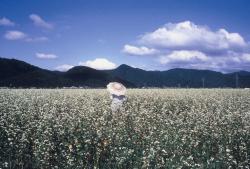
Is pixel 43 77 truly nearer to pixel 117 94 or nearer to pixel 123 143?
pixel 117 94

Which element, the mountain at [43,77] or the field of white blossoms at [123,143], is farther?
the mountain at [43,77]

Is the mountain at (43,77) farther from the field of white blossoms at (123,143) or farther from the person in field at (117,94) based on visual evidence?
the field of white blossoms at (123,143)

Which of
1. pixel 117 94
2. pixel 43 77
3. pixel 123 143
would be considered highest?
pixel 43 77

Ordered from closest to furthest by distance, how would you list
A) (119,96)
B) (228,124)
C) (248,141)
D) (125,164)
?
1. (125,164)
2. (248,141)
3. (228,124)
4. (119,96)

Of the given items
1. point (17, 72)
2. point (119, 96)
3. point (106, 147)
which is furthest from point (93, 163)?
point (17, 72)

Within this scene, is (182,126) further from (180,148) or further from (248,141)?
(180,148)

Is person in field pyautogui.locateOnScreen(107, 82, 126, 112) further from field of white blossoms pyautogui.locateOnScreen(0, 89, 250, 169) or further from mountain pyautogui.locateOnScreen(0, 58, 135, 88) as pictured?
mountain pyautogui.locateOnScreen(0, 58, 135, 88)

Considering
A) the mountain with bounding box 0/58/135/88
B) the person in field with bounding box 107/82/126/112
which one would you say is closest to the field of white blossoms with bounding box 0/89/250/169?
the person in field with bounding box 107/82/126/112

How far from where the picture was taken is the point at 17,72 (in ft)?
529

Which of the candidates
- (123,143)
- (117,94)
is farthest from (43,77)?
(123,143)

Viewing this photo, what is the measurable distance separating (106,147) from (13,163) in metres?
2.59

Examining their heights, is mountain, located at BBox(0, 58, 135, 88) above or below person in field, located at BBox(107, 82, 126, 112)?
above

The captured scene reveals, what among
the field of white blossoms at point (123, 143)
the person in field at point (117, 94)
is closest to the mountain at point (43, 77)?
the person in field at point (117, 94)

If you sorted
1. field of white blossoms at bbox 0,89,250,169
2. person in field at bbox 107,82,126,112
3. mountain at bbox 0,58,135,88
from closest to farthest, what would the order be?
field of white blossoms at bbox 0,89,250,169 → person in field at bbox 107,82,126,112 → mountain at bbox 0,58,135,88
